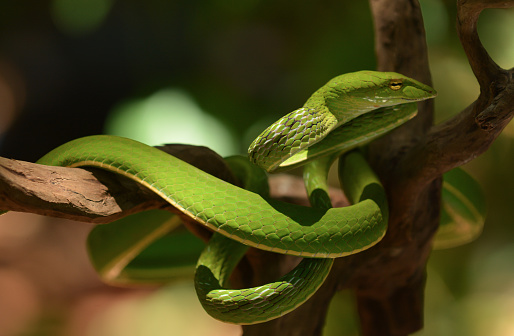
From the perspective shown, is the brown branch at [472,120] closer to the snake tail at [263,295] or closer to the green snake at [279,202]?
the green snake at [279,202]

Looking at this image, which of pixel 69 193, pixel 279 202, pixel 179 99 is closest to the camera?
pixel 69 193

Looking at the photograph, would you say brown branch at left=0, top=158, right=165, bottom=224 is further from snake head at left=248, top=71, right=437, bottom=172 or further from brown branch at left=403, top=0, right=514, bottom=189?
brown branch at left=403, top=0, right=514, bottom=189

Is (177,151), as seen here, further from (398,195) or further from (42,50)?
(42,50)

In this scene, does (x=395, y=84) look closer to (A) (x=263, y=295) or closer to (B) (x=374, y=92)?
(B) (x=374, y=92)

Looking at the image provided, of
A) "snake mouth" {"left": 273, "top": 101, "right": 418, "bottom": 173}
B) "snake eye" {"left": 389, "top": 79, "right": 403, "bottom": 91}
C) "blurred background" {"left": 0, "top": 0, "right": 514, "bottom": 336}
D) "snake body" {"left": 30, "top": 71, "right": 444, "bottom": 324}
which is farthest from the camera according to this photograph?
"blurred background" {"left": 0, "top": 0, "right": 514, "bottom": 336}

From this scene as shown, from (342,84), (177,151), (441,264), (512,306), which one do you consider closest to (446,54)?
(441,264)

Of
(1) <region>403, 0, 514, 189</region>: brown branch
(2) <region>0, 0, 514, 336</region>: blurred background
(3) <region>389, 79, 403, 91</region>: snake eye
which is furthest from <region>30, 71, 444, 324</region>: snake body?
(2) <region>0, 0, 514, 336</region>: blurred background

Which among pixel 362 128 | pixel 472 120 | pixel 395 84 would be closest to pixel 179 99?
pixel 362 128
